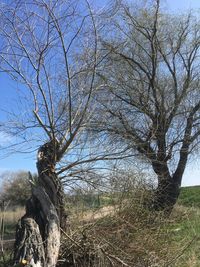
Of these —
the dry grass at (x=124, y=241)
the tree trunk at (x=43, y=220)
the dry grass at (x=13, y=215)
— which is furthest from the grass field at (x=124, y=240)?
the dry grass at (x=13, y=215)

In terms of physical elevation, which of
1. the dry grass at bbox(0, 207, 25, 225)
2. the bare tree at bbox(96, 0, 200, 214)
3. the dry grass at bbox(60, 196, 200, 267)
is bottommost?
the dry grass at bbox(60, 196, 200, 267)

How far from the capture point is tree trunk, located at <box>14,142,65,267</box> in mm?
5668

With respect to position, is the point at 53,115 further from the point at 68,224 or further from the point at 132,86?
the point at 132,86

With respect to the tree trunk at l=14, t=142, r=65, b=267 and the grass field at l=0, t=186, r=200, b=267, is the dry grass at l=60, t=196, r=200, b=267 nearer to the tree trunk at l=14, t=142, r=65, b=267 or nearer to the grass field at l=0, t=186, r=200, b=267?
the grass field at l=0, t=186, r=200, b=267

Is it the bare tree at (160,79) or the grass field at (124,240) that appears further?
the bare tree at (160,79)

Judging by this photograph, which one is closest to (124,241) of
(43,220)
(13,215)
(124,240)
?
(124,240)

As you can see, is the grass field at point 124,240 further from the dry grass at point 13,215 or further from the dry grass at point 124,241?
the dry grass at point 13,215

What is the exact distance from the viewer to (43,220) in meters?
6.40

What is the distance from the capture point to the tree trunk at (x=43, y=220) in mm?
5668

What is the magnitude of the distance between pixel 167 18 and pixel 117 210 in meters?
10.1

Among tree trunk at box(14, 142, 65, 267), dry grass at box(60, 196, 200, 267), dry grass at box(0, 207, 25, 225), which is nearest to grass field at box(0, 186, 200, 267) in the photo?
dry grass at box(60, 196, 200, 267)

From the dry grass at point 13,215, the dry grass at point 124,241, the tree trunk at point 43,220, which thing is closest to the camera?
the tree trunk at point 43,220

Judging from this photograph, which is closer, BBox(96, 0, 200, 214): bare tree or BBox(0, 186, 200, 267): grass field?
BBox(0, 186, 200, 267): grass field

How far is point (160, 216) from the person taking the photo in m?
8.28
